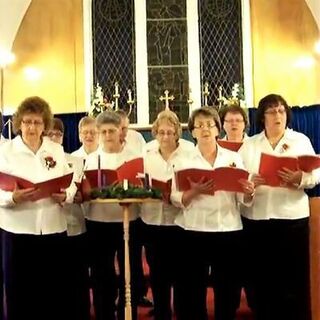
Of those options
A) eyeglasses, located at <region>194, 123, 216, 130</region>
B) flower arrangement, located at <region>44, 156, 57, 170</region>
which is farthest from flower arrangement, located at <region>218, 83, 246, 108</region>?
flower arrangement, located at <region>44, 156, 57, 170</region>

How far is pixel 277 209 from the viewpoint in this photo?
313 cm

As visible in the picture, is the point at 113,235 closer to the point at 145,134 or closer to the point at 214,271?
the point at 214,271

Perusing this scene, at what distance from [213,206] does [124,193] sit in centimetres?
45

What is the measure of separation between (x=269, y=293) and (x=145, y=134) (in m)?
5.89

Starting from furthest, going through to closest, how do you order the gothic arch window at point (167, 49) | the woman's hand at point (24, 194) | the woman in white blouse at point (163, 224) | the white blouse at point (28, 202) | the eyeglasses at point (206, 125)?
the gothic arch window at point (167, 49), the woman in white blouse at point (163, 224), the eyeglasses at point (206, 125), the white blouse at point (28, 202), the woman's hand at point (24, 194)

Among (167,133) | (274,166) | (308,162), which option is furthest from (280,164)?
(167,133)

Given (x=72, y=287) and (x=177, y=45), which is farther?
(x=177, y=45)

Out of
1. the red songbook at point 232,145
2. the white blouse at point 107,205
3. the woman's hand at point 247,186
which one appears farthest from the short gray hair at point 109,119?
the woman's hand at point 247,186

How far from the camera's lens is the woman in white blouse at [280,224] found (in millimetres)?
3129

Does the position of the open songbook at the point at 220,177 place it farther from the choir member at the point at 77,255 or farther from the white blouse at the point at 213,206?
the choir member at the point at 77,255

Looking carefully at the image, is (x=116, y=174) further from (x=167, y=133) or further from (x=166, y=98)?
(x=166, y=98)

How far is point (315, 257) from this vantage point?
3.16m

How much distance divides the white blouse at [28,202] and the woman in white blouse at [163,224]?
537 millimetres

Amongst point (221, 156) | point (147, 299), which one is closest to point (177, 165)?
point (221, 156)
